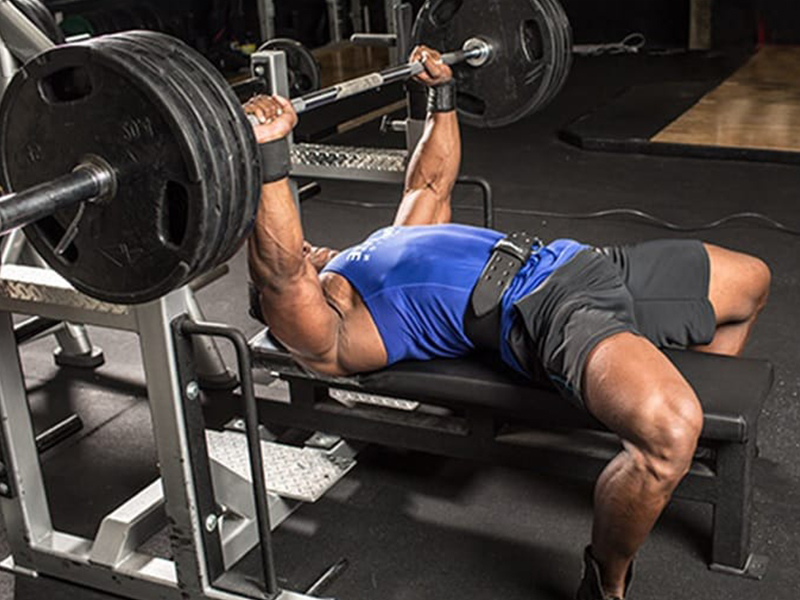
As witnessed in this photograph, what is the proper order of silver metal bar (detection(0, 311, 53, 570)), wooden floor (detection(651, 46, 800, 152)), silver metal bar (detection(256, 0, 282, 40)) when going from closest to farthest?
1. silver metal bar (detection(0, 311, 53, 570))
2. wooden floor (detection(651, 46, 800, 152))
3. silver metal bar (detection(256, 0, 282, 40))

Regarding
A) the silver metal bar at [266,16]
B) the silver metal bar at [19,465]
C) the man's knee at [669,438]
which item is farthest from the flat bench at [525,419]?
the silver metal bar at [266,16]

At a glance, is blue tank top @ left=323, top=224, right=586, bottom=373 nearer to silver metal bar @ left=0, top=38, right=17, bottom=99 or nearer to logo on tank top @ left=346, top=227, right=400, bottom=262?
logo on tank top @ left=346, top=227, right=400, bottom=262

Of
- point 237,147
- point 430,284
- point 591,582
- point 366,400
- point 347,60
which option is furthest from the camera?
point 347,60

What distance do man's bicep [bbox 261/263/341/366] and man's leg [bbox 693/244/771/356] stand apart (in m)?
0.77

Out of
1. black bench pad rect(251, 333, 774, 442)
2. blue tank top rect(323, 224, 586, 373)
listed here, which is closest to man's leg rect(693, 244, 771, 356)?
black bench pad rect(251, 333, 774, 442)

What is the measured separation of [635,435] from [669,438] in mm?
55

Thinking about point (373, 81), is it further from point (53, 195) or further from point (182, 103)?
point (53, 195)

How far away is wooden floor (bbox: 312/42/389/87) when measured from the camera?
6613 millimetres

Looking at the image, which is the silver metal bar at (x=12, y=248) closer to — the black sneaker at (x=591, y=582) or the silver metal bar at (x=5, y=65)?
the silver metal bar at (x=5, y=65)

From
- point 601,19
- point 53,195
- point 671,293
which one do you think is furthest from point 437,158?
point 601,19

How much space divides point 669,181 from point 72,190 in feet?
11.8

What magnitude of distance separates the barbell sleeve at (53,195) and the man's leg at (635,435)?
2.89ft

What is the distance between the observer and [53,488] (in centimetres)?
254

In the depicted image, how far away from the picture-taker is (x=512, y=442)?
7.18 ft
